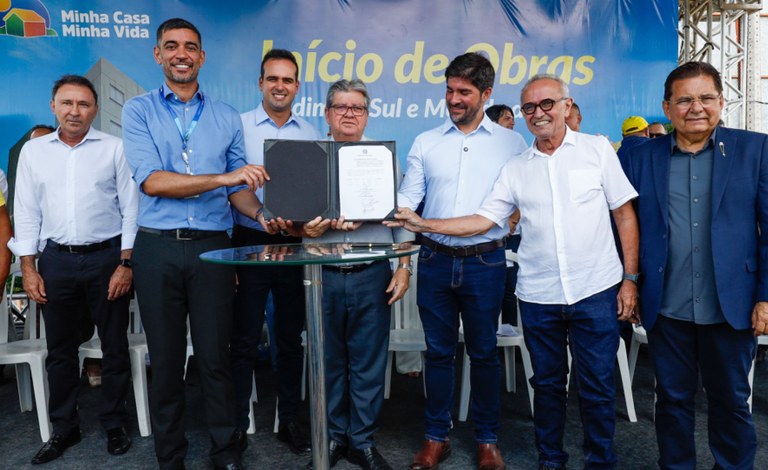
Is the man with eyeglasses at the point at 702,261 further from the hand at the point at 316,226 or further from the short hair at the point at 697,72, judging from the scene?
the hand at the point at 316,226

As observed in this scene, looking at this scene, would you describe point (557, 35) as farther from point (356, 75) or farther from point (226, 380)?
point (226, 380)

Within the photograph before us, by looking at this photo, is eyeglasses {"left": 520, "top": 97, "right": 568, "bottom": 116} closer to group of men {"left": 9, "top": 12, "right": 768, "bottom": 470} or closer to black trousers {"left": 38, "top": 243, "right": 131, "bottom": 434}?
group of men {"left": 9, "top": 12, "right": 768, "bottom": 470}

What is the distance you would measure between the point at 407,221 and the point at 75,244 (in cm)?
170

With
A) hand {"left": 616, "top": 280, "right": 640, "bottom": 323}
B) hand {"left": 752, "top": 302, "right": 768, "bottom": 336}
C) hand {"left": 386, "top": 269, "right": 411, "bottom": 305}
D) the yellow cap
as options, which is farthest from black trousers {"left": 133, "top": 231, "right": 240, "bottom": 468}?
the yellow cap

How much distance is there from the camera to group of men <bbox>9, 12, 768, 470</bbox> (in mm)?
2150

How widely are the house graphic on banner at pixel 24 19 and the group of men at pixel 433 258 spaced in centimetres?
262

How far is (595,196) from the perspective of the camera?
232 cm

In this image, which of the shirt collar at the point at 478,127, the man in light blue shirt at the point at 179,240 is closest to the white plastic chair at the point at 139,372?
the man in light blue shirt at the point at 179,240

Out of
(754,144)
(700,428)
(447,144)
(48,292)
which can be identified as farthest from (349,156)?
(700,428)

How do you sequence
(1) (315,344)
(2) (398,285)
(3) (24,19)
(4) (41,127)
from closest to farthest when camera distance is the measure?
1. (1) (315,344)
2. (2) (398,285)
3. (4) (41,127)
4. (3) (24,19)

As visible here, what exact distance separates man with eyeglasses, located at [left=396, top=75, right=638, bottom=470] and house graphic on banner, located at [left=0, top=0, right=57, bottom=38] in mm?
4312

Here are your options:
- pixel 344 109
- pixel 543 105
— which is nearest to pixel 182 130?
pixel 344 109

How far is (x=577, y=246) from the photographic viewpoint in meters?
2.31

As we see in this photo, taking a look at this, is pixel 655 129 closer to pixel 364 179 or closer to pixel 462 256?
pixel 462 256
